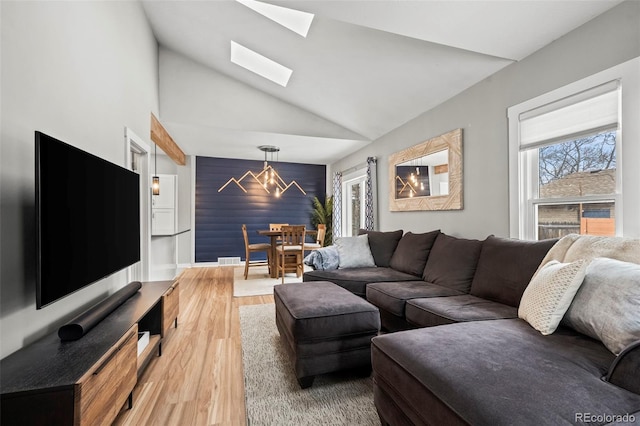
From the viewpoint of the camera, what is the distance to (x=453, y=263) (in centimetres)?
267

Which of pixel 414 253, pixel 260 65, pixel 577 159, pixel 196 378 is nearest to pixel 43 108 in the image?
pixel 196 378

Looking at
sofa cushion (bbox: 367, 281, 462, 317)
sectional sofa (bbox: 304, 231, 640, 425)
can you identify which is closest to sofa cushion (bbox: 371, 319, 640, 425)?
sectional sofa (bbox: 304, 231, 640, 425)

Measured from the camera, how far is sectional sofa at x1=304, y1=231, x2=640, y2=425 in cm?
94

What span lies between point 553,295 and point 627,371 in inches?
19.7

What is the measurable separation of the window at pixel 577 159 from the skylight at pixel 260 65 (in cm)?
288

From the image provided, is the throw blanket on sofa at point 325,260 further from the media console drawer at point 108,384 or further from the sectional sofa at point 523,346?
the media console drawer at point 108,384

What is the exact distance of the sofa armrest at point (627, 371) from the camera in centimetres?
102

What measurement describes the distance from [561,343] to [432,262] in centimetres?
159

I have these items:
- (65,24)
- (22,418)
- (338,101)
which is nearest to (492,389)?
(22,418)

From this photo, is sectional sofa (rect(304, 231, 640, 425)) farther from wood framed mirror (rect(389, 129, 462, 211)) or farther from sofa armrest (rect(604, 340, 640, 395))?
wood framed mirror (rect(389, 129, 462, 211))

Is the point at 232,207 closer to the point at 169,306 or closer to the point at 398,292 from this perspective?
the point at 169,306

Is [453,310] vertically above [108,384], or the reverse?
[453,310]

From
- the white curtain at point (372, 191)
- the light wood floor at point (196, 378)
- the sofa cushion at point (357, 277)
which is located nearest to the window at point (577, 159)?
the sofa cushion at point (357, 277)

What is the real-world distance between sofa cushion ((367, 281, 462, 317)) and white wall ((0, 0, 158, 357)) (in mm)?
2229
